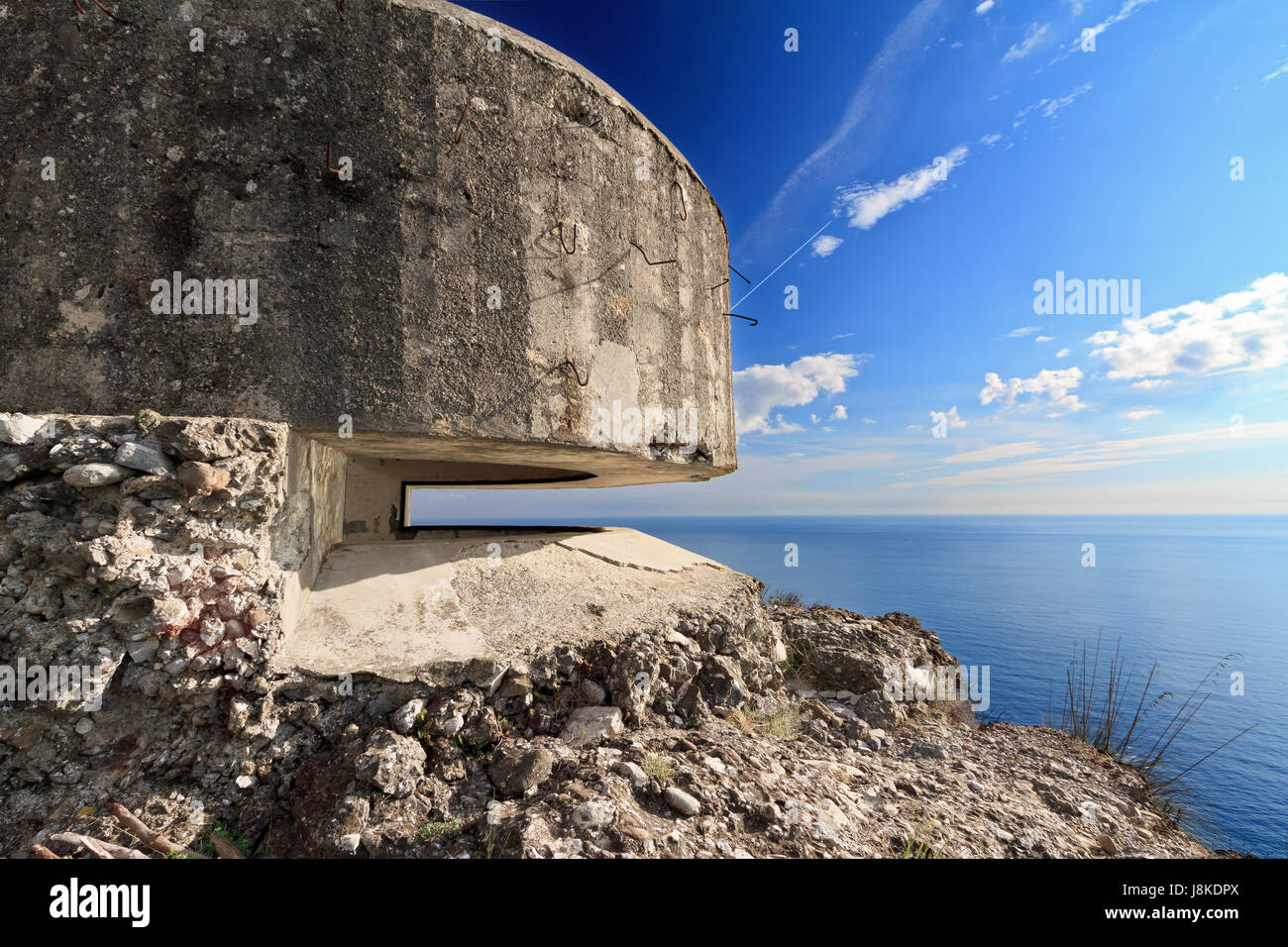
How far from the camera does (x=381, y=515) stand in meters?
5.11

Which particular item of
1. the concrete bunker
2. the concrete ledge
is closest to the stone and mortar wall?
the concrete bunker

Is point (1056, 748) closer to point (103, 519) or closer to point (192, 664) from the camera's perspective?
point (192, 664)

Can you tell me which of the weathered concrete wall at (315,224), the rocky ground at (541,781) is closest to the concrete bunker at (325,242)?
the weathered concrete wall at (315,224)

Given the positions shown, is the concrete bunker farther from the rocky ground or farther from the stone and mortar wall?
the rocky ground

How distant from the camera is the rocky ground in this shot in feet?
7.11

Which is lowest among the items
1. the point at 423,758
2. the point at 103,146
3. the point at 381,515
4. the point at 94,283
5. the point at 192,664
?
the point at 423,758

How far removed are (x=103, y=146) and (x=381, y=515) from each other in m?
3.29

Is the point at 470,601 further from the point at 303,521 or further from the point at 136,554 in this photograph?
the point at 136,554

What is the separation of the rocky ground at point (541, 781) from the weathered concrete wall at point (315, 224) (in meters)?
1.43

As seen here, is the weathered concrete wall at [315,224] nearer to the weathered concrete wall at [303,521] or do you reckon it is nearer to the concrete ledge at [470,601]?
the weathered concrete wall at [303,521]

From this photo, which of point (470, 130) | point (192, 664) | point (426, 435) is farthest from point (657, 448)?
point (192, 664)

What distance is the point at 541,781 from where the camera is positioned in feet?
8.11

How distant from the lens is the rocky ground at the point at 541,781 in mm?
2166

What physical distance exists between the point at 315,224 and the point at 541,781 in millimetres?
3039
